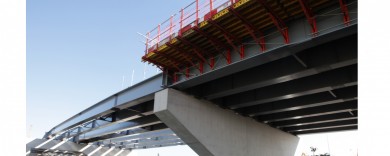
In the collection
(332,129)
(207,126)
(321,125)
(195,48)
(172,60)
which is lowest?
(332,129)

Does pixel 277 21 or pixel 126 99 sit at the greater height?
pixel 277 21

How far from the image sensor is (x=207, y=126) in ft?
56.6

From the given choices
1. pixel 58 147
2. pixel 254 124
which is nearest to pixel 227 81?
pixel 254 124

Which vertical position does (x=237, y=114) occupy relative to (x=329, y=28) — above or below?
below

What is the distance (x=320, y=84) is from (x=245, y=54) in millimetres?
4601

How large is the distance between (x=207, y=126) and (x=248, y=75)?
4167 mm

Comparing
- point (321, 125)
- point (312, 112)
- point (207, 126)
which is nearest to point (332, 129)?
point (321, 125)

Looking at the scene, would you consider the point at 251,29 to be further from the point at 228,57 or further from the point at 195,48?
the point at 195,48

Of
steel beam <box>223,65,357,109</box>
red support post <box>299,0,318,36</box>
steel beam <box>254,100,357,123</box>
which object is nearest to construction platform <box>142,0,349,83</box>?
red support post <box>299,0,318,36</box>

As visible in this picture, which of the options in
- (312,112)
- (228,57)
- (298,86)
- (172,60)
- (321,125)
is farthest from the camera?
(321,125)

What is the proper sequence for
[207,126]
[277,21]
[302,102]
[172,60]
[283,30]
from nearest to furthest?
[277,21], [283,30], [172,60], [207,126], [302,102]

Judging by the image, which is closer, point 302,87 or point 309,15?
point 309,15
